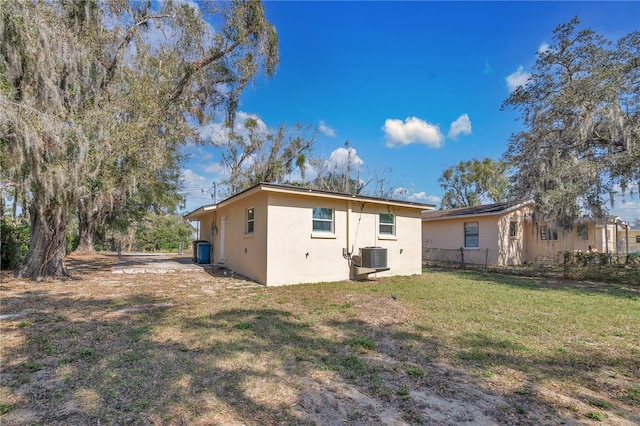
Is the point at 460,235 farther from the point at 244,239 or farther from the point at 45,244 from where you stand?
the point at 45,244

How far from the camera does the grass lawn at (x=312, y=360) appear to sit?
9.17ft

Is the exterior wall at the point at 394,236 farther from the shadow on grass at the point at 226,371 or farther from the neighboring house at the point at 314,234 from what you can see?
the shadow on grass at the point at 226,371

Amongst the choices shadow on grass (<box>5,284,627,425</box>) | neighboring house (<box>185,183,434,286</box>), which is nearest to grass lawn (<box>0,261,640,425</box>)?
shadow on grass (<box>5,284,627,425</box>)

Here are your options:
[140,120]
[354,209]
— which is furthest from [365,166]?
[140,120]

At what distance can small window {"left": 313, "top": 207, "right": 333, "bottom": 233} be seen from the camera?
9781 mm

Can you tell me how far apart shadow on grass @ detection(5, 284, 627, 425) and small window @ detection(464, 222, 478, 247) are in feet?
46.8

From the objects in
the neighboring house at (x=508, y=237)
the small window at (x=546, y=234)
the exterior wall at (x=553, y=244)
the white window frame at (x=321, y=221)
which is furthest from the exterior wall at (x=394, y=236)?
the small window at (x=546, y=234)

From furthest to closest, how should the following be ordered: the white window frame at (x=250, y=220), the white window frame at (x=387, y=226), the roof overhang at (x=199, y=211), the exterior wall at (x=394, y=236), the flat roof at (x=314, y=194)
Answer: the roof overhang at (x=199, y=211) → the white window frame at (x=387, y=226) → the exterior wall at (x=394, y=236) → the white window frame at (x=250, y=220) → the flat roof at (x=314, y=194)

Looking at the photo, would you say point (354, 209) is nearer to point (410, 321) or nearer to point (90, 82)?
point (410, 321)

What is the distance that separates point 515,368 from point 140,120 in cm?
967

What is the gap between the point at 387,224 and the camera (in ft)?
37.1

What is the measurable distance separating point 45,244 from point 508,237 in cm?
1925

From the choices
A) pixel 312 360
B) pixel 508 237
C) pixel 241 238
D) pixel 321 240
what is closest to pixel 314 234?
pixel 321 240

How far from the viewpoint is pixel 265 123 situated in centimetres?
2672
